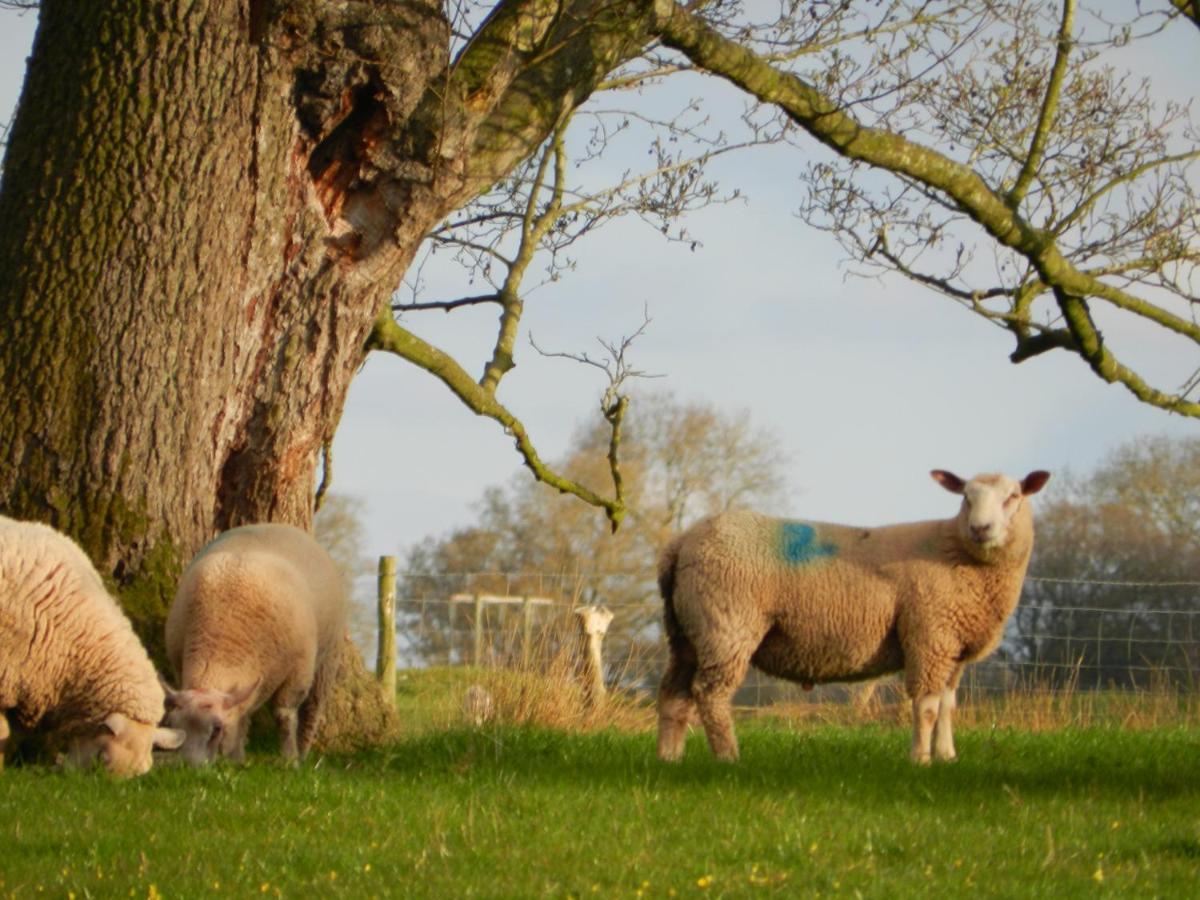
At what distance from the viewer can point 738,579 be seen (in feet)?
30.5

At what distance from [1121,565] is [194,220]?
22.9 meters

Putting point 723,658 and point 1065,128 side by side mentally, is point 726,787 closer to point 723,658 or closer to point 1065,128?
point 723,658

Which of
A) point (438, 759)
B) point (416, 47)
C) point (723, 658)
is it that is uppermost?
point (416, 47)

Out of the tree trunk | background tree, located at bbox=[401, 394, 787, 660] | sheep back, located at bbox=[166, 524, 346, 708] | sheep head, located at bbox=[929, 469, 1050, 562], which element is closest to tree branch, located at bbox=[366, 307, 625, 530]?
the tree trunk

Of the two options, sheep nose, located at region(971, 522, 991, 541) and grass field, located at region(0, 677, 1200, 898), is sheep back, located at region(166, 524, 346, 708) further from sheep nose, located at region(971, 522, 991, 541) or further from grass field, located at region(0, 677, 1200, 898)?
sheep nose, located at region(971, 522, 991, 541)

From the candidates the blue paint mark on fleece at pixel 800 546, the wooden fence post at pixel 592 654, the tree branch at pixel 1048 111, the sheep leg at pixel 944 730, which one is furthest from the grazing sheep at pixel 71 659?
the tree branch at pixel 1048 111

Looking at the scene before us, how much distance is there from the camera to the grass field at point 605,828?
533 centimetres

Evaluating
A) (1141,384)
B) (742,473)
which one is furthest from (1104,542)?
(1141,384)

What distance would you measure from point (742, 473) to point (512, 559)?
6121mm

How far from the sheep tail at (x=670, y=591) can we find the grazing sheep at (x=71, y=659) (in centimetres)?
291

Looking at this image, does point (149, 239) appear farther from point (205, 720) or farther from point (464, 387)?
point (464, 387)

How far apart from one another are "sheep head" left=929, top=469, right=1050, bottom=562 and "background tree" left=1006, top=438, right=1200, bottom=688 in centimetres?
1014

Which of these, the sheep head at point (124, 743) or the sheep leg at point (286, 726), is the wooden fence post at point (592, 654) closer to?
the sheep leg at point (286, 726)

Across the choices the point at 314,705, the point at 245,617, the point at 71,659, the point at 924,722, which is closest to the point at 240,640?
the point at 245,617
